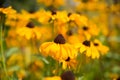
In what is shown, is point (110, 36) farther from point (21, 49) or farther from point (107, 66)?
Result: point (21, 49)

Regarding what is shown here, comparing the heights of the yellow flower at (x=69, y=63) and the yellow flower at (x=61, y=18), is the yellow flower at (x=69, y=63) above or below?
below

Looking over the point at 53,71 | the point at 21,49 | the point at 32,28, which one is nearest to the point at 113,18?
the point at 21,49

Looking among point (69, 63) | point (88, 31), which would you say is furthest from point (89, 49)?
point (88, 31)

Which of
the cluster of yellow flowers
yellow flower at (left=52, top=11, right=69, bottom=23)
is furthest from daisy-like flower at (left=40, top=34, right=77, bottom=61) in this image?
yellow flower at (left=52, top=11, right=69, bottom=23)

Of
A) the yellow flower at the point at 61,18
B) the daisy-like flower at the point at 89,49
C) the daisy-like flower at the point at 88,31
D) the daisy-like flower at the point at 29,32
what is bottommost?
the daisy-like flower at the point at 88,31

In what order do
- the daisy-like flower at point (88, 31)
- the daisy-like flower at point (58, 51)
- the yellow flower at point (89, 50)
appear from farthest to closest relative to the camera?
the daisy-like flower at point (88, 31) < the yellow flower at point (89, 50) < the daisy-like flower at point (58, 51)

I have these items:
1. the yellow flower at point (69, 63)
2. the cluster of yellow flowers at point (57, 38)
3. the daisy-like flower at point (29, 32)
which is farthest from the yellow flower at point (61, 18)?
the yellow flower at point (69, 63)

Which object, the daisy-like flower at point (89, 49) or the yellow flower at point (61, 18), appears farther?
the yellow flower at point (61, 18)

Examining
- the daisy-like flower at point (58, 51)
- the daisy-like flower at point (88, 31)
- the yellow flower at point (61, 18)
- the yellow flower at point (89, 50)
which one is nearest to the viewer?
the daisy-like flower at point (58, 51)

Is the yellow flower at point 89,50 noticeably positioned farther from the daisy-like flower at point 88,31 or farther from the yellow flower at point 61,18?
the daisy-like flower at point 88,31

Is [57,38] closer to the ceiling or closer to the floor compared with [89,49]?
closer to the ceiling

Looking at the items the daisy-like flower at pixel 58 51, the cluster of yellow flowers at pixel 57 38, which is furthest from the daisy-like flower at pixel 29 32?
the daisy-like flower at pixel 58 51

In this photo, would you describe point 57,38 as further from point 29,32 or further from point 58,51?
point 29,32
